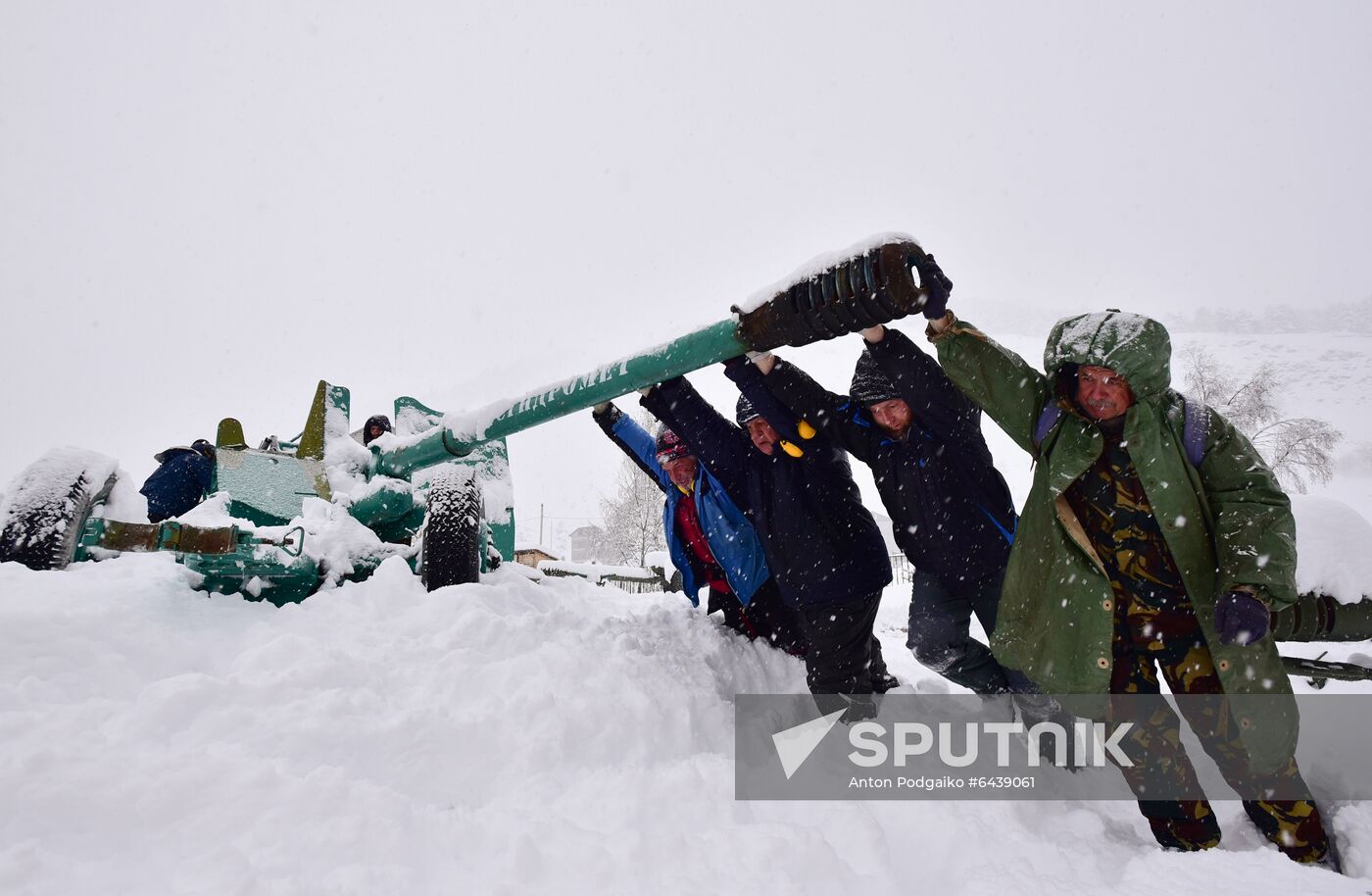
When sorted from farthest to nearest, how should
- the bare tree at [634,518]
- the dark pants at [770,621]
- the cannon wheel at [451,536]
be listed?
the bare tree at [634,518] < the dark pants at [770,621] < the cannon wheel at [451,536]

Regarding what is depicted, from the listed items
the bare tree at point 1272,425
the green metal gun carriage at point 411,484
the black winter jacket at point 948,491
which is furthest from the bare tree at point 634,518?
the black winter jacket at point 948,491

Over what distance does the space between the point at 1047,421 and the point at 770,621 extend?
2.10 m

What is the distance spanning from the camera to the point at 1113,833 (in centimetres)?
228

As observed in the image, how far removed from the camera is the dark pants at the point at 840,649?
10.1 ft

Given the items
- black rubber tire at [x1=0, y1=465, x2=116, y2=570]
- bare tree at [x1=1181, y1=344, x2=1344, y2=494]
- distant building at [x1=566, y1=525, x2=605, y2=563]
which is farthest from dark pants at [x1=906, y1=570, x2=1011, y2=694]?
distant building at [x1=566, y1=525, x2=605, y2=563]

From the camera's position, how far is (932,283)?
2.23 m

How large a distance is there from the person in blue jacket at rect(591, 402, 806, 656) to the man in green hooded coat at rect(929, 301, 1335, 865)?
1.42 metres

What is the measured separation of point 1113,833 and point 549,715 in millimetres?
1911

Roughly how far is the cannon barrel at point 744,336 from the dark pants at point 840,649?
1.26m

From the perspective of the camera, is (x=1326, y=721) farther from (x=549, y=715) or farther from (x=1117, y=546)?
(x=549, y=715)

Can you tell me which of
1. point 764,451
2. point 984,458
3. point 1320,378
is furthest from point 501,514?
point 1320,378

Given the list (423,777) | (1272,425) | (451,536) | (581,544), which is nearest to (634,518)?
(1272,425)

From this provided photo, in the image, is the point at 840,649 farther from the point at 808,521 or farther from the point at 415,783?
the point at 415,783

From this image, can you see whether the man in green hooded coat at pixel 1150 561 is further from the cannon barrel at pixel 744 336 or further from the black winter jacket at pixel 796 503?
the black winter jacket at pixel 796 503
